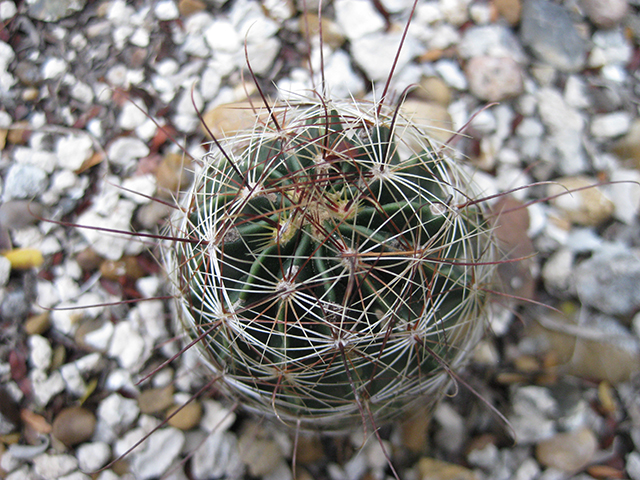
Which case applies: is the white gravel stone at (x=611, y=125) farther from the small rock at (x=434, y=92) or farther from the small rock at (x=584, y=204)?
the small rock at (x=434, y=92)

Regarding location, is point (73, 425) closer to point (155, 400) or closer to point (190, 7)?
point (155, 400)

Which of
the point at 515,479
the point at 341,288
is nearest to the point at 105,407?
the point at 341,288

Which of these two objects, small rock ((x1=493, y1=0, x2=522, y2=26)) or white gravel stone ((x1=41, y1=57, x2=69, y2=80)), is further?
small rock ((x1=493, y1=0, x2=522, y2=26))

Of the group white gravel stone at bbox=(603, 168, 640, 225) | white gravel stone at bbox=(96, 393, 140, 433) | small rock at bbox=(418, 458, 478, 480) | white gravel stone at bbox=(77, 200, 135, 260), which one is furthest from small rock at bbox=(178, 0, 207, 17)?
small rock at bbox=(418, 458, 478, 480)

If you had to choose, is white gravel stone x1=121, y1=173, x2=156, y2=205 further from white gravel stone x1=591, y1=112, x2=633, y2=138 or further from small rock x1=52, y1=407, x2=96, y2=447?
white gravel stone x1=591, y1=112, x2=633, y2=138

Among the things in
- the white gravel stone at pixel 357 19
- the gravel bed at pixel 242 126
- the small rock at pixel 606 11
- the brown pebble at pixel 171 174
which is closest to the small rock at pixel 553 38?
the gravel bed at pixel 242 126
